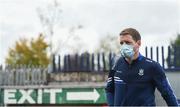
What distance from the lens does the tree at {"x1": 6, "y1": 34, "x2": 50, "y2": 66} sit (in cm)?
4369

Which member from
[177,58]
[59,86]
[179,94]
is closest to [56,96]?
[59,86]

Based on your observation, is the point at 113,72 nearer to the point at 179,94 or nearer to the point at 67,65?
the point at 179,94

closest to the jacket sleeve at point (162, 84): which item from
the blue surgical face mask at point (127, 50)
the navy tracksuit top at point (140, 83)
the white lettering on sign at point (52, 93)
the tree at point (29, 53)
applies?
the navy tracksuit top at point (140, 83)

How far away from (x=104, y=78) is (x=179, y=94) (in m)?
12.3

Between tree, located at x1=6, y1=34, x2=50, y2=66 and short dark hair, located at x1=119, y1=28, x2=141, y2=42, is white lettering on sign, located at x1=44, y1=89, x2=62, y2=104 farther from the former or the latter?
tree, located at x1=6, y1=34, x2=50, y2=66

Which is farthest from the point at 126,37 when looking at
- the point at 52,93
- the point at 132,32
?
the point at 52,93

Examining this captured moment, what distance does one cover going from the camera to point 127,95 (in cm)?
475

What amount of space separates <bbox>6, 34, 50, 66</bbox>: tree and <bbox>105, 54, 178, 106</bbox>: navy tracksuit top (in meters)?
38.2

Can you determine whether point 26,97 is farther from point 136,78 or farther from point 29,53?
point 29,53

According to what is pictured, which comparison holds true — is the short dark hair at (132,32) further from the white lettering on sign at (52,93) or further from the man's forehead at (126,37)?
the white lettering on sign at (52,93)

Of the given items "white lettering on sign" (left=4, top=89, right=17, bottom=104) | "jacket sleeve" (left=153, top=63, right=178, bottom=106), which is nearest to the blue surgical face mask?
"jacket sleeve" (left=153, top=63, right=178, bottom=106)

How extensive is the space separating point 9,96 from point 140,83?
45.4 ft

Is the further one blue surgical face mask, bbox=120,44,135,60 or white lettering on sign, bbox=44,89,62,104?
white lettering on sign, bbox=44,89,62,104

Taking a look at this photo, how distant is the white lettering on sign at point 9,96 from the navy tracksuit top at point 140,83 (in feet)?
44.6
